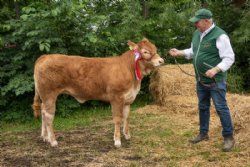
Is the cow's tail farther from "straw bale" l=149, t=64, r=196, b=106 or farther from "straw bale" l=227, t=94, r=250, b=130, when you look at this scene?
"straw bale" l=227, t=94, r=250, b=130

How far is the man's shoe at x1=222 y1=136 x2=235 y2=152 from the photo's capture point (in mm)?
6984

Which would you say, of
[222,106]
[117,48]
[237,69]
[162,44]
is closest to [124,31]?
[117,48]

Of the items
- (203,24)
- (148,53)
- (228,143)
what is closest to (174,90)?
(148,53)

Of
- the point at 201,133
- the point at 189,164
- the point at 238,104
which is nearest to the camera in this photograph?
the point at 189,164

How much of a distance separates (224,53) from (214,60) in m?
0.24

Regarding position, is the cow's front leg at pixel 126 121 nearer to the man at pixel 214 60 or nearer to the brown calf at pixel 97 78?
the brown calf at pixel 97 78

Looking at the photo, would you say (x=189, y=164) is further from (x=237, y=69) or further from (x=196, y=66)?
(x=237, y=69)

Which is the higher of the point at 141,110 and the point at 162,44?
the point at 162,44

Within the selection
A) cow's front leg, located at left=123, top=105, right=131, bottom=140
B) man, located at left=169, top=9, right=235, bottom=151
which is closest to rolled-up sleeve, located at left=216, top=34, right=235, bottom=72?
man, located at left=169, top=9, right=235, bottom=151

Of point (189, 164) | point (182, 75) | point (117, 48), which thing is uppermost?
point (117, 48)

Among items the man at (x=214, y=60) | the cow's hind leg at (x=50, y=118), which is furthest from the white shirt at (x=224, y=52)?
the cow's hind leg at (x=50, y=118)

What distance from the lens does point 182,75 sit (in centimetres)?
1076

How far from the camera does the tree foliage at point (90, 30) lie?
945 cm

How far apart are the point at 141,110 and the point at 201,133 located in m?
2.83
